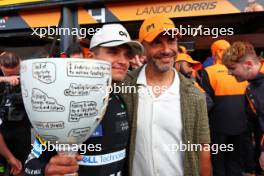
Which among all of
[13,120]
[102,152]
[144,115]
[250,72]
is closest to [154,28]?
[144,115]

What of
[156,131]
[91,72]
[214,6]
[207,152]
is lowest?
[207,152]

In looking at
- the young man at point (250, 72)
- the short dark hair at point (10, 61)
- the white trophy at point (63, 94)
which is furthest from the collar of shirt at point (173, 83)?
the short dark hair at point (10, 61)

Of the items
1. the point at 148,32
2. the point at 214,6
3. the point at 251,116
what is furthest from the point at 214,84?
the point at 148,32

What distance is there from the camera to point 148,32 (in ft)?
6.23

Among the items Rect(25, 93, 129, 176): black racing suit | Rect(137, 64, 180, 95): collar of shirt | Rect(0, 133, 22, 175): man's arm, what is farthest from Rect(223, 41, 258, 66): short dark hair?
Rect(0, 133, 22, 175): man's arm

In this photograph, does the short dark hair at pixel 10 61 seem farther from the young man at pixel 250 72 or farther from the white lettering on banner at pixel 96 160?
the young man at pixel 250 72

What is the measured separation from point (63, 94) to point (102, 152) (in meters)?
0.42

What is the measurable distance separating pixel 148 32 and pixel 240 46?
116 centimetres

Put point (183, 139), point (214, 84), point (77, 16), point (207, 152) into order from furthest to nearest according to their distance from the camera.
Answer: point (214, 84) < point (77, 16) < point (207, 152) < point (183, 139)

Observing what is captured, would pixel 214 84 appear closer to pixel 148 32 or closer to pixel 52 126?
pixel 148 32

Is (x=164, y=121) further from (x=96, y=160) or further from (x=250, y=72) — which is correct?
(x=250, y=72)

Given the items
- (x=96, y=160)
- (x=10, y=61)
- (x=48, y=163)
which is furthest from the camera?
(x=10, y=61)

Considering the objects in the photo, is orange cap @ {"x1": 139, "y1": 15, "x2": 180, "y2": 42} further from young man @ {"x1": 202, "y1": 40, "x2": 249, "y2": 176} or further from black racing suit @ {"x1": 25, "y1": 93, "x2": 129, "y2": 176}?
young man @ {"x1": 202, "y1": 40, "x2": 249, "y2": 176}

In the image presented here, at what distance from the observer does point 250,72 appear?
8.55 feet
